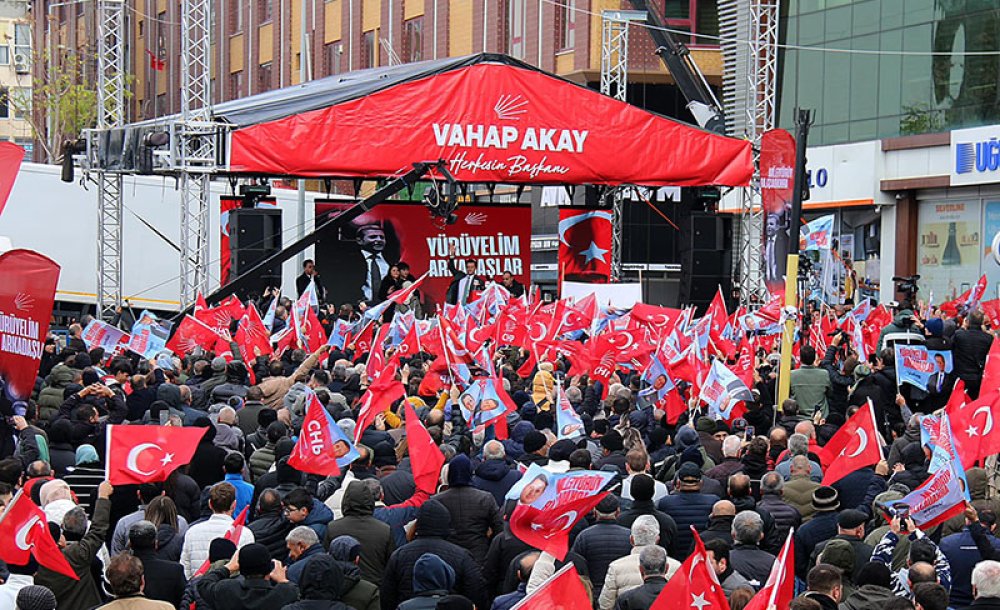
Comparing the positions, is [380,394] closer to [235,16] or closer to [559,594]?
[559,594]

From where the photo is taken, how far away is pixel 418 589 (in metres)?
7.80

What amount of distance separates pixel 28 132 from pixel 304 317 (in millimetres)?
70167

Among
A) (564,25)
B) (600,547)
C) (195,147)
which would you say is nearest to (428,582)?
(600,547)

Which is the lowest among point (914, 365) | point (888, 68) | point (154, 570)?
point (154, 570)

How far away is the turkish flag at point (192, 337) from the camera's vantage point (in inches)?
780

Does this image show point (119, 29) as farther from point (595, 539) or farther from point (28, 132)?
point (28, 132)

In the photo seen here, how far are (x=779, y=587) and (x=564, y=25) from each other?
1497 inches

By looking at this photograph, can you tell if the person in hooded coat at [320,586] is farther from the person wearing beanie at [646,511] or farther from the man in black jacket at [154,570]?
the person wearing beanie at [646,511]

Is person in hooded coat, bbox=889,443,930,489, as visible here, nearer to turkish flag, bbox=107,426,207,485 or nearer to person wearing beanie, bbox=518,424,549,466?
person wearing beanie, bbox=518,424,549,466

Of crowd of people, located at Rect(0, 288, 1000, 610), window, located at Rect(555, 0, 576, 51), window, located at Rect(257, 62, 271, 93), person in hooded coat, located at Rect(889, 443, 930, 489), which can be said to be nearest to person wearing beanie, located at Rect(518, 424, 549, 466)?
crowd of people, located at Rect(0, 288, 1000, 610)

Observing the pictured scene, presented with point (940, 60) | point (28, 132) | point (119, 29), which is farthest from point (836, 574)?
point (28, 132)

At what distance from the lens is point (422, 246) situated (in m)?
31.6

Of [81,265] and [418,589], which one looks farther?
[81,265]

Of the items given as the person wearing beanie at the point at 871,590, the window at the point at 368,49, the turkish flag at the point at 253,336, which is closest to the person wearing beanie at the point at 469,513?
the person wearing beanie at the point at 871,590
